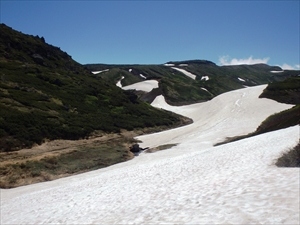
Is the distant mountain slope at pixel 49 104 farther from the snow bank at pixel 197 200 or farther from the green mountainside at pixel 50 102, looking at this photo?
the snow bank at pixel 197 200

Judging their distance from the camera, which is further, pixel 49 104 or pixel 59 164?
pixel 49 104

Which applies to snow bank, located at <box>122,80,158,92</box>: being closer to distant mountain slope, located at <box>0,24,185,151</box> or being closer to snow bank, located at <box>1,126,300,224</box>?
distant mountain slope, located at <box>0,24,185,151</box>

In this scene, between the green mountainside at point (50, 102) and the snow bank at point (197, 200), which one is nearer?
the snow bank at point (197, 200)

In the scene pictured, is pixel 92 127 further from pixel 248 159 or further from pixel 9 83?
pixel 248 159

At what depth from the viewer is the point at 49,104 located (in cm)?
A: 4856

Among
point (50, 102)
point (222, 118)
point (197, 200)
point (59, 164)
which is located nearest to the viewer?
point (197, 200)

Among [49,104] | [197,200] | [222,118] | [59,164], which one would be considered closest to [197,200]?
[197,200]

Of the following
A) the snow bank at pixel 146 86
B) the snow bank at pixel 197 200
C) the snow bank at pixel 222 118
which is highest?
the snow bank at pixel 146 86

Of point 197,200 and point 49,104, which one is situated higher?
point 49,104

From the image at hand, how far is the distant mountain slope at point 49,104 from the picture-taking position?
119 ft

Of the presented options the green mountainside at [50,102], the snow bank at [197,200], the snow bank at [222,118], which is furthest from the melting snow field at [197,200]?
the snow bank at [222,118]

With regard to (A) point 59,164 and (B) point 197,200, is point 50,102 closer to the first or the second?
(A) point 59,164

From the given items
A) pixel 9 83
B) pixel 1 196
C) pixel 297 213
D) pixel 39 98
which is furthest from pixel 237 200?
pixel 9 83

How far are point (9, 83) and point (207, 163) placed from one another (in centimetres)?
4902
